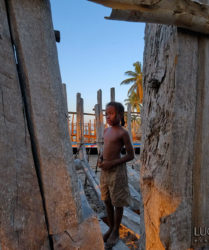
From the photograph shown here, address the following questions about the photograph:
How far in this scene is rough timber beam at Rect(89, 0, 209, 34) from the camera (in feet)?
2.18

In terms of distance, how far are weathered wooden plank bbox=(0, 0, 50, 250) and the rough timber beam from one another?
0.45 metres

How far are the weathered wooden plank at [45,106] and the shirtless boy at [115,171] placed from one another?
1.29m

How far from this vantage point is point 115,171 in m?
1.99

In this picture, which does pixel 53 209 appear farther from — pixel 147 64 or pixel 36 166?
pixel 147 64

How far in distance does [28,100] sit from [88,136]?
436 inches

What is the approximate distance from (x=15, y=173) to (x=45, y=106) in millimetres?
307

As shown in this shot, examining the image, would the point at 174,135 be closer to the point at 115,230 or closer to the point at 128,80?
the point at 115,230

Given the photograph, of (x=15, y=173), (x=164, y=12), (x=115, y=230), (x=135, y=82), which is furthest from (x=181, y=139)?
(x=135, y=82)

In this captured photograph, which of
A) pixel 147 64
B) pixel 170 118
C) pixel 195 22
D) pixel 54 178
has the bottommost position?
pixel 54 178

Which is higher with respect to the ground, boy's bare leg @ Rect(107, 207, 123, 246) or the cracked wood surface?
the cracked wood surface

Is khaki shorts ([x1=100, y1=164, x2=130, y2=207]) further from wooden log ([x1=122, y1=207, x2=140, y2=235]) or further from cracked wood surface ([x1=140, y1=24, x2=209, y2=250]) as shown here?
cracked wood surface ([x1=140, y1=24, x2=209, y2=250])

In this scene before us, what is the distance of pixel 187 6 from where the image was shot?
83 centimetres

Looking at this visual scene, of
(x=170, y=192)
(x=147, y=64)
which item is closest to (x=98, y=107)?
(x=147, y=64)

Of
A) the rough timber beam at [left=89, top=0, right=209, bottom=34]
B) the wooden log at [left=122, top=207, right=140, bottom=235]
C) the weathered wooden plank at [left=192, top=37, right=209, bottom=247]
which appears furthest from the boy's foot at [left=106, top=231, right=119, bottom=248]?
the rough timber beam at [left=89, top=0, right=209, bottom=34]
